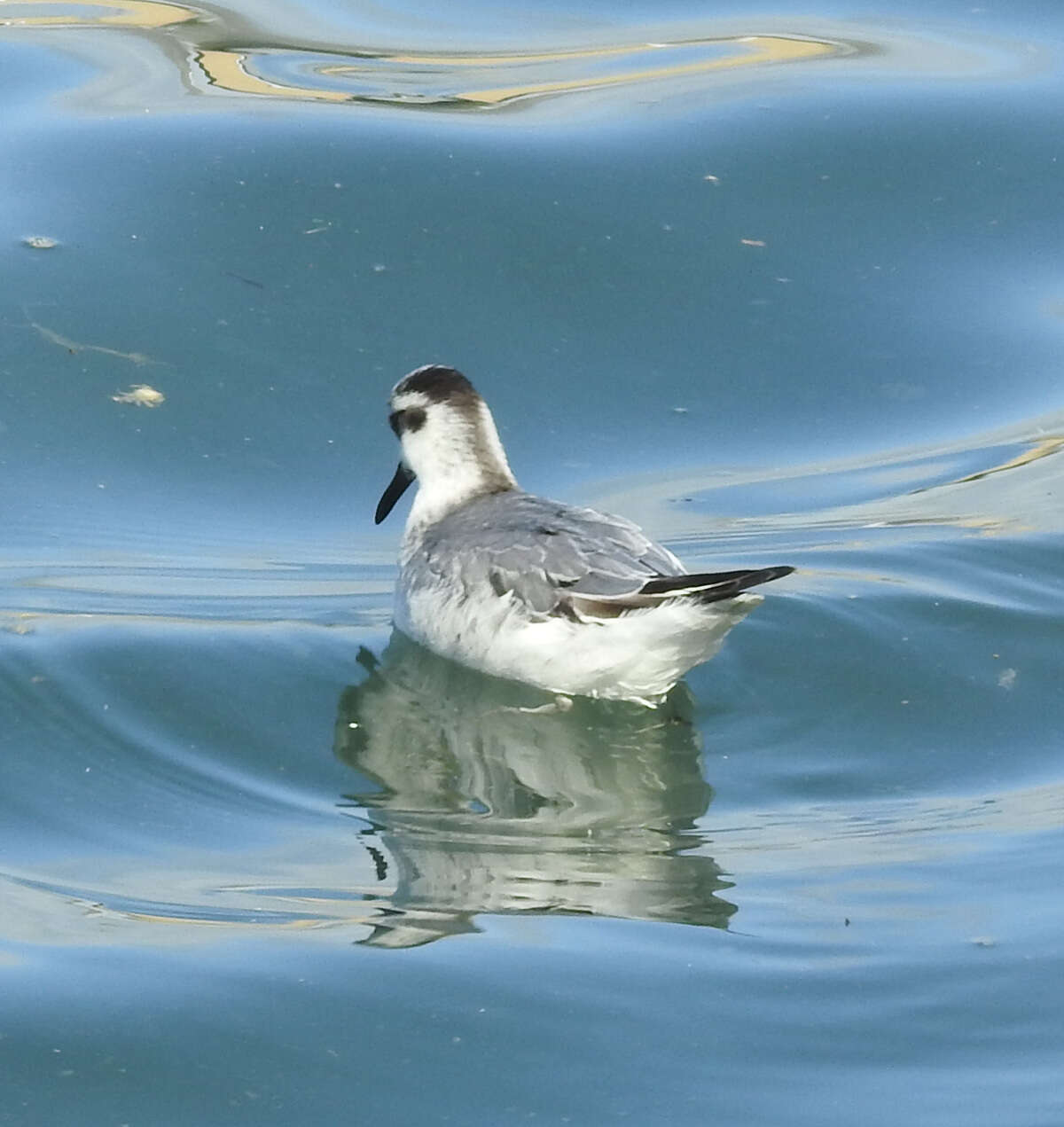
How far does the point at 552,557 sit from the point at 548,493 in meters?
1.84

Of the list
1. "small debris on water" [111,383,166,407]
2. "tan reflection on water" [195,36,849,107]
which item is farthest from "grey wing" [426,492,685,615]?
"tan reflection on water" [195,36,849,107]

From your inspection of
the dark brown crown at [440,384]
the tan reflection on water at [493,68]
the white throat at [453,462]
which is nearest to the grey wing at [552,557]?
the white throat at [453,462]

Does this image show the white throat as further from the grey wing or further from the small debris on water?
the small debris on water

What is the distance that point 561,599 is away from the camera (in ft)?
21.9

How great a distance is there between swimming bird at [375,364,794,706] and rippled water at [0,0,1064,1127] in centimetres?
18

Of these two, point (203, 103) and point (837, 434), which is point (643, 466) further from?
point (203, 103)

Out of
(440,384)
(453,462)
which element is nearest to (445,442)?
(453,462)

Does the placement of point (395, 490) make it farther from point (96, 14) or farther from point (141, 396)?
point (96, 14)

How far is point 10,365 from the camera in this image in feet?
29.0

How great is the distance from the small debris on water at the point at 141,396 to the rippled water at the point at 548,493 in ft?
0.18

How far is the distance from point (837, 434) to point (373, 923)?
430cm

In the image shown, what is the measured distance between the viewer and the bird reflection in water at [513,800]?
5.45 meters

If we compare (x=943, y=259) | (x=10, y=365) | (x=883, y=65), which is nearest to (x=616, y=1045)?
(x=10, y=365)

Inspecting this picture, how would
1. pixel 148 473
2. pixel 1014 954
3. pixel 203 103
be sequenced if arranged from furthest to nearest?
pixel 203 103 < pixel 148 473 < pixel 1014 954
